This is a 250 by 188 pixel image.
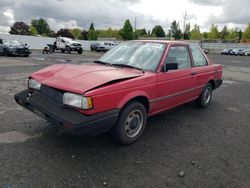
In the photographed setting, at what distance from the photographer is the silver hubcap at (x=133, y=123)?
3.62 meters

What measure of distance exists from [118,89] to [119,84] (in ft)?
0.26

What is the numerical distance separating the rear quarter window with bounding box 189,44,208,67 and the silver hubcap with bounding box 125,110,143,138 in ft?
7.19

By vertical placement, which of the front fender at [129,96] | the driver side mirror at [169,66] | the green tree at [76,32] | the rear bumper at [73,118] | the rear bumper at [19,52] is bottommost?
the rear bumper at [73,118]

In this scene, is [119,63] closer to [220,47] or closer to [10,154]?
[10,154]

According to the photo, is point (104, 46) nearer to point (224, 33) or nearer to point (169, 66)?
point (169, 66)

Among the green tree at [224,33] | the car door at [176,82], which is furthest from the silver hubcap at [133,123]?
the green tree at [224,33]

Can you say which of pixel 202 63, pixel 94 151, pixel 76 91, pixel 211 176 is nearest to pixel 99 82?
pixel 76 91

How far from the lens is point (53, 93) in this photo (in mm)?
3262

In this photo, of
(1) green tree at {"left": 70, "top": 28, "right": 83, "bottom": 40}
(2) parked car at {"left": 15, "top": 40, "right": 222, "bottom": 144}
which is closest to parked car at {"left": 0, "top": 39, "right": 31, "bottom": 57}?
(2) parked car at {"left": 15, "top": 40, "right": 222, "bottom": 144}

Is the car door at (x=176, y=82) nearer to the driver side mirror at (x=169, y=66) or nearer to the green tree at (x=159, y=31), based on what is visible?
the driver side mirror at (x=169, y=66)

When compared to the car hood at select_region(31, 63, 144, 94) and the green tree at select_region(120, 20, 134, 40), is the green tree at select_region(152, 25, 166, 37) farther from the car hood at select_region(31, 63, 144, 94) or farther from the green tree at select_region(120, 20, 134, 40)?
the car hood at select_region(31, 63, 144, 94)

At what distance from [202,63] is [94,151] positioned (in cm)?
355

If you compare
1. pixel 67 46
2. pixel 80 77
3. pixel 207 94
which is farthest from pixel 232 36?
pixel 80 77

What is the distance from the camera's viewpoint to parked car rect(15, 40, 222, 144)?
2988 millimetres
